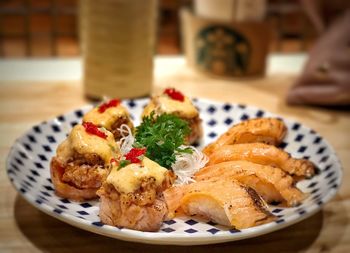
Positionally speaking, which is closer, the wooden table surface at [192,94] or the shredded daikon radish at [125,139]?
the wooden table surface at [192,94]

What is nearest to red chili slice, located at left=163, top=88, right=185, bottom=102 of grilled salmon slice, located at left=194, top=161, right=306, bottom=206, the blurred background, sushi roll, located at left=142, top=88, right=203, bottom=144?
sushi roll, located at left=142, top=88, right=203, bottom=144

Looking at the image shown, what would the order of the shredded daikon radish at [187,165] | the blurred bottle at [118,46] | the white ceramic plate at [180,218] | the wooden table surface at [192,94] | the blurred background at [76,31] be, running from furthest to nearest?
1. the blurred background at [76,31]
2. the blurred bottle at [118,46]
3. the shredded daikon radish at [187,165]
4. the wooden table surface at [192,94]
5. the white ceramic plate at [180,218]

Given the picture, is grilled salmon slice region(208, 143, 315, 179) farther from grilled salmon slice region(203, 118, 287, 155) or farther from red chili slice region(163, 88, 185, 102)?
red chili slice region(163, 88, 185, 102)

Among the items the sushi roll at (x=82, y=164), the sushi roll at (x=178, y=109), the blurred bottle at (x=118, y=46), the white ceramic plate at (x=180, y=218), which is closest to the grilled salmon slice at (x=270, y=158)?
the white ceramic plate at (x=180, y=218)

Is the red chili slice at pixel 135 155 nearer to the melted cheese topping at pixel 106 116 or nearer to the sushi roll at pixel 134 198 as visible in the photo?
the sushi roll at pixel 134 198

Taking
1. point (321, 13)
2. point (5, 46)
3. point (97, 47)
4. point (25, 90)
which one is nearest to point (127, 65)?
point (97, 47)

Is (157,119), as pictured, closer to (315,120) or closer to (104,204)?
(104,204)

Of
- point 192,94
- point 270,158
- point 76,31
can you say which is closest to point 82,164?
point 270,158
